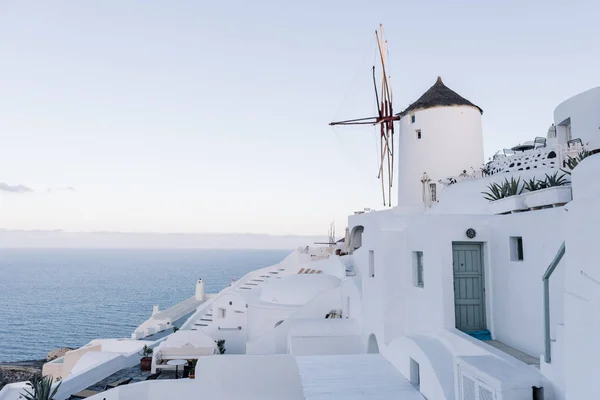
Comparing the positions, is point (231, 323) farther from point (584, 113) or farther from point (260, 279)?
point (584, 113)

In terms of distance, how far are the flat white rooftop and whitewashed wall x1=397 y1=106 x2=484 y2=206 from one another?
41.1ft

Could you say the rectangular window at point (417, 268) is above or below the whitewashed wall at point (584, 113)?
below

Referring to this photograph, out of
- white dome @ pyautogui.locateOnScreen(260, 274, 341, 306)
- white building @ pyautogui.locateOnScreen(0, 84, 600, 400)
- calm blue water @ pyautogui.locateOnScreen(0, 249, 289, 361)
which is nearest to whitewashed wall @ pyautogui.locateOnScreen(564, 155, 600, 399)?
white building @ pyautogui.locateOnScreen(0, 84, 600, 400)

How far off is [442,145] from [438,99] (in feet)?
7.82

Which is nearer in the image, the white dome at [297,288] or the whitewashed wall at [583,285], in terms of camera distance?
the whitewashed wall at [583,285]

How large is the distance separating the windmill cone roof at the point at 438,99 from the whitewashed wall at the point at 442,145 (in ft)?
0.70

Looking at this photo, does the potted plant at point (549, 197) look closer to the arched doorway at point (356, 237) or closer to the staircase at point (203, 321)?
the arched doorway at point (356, 237)

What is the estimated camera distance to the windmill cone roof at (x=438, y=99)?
A: 70.3ft

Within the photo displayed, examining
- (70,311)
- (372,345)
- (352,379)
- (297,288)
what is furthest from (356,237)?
(70,311)

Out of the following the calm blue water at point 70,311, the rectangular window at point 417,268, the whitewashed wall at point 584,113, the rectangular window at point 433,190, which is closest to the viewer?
the rectangular window at point 417,268

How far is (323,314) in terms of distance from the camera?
716 inches

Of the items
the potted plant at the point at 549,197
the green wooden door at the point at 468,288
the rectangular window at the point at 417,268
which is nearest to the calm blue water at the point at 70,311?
the rectangular window at the point at 417,268

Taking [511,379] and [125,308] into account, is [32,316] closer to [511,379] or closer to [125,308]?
[125,308]

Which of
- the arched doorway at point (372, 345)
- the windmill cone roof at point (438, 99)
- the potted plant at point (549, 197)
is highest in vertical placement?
the windmill cone roof at point (438, 99)
